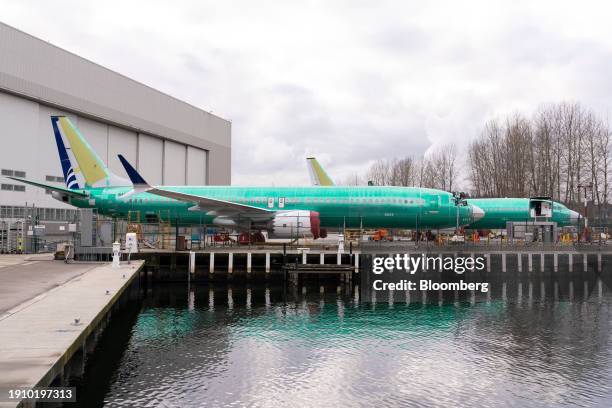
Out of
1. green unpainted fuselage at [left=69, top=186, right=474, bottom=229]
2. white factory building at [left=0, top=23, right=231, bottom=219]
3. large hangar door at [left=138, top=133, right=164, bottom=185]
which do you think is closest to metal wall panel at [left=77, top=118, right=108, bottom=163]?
white factory building at [left=0, top=23, right=231, bottom=219]

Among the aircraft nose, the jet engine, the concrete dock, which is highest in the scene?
the aircraft nose

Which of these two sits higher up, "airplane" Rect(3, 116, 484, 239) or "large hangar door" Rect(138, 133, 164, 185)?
"large hangar door" Rect(138, 133, 164, 185)

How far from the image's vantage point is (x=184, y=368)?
14750 mm

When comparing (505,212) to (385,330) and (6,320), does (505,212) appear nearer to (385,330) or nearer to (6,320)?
(385,330)

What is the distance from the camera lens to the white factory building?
51688 millimetres

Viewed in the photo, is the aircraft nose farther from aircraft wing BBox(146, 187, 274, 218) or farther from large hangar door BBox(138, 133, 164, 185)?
large hangar door BBox(138, 133, 164, 185)

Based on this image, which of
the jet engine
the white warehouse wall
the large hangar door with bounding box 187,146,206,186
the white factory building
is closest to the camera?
the jet engine

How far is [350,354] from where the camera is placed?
16.3 meters

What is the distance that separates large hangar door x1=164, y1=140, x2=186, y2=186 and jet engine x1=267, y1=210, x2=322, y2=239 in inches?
1895

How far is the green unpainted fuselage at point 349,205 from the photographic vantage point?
121 feet

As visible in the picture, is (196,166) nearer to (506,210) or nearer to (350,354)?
(506,210)

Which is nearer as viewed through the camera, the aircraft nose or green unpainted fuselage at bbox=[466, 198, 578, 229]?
the aircraft nose

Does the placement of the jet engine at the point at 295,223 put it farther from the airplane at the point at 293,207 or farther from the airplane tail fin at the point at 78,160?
the airplane tail fin at the point at 78,160

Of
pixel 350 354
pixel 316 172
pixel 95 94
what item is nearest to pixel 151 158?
pixel 95 94
